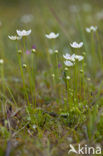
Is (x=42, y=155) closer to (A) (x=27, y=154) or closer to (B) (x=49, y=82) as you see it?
(A) (x=27, y=154)

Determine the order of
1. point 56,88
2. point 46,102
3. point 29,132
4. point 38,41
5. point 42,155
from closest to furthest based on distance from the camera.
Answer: point 42,155, point 29,132, point 46,102, point 56,88, point 38,41

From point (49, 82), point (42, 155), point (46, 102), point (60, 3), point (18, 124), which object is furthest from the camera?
point (60, 3)

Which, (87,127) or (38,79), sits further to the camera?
(38,79)

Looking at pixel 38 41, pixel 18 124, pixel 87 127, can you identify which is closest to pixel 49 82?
pixel 18 124

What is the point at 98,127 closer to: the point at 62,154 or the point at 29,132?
the point at 62,154

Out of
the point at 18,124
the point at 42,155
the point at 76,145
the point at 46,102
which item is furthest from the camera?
the point at 46,102

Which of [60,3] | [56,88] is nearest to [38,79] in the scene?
[56,88]

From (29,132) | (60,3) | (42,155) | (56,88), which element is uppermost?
(60,3)

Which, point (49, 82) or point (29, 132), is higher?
point (49, 82)

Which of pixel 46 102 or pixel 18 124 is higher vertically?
pixel 46 102
